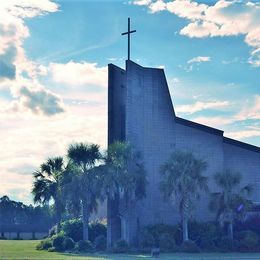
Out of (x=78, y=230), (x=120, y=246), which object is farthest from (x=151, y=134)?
(x=120, y=246)

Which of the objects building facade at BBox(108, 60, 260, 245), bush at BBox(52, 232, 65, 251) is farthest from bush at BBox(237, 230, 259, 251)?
bush at BBox(52, 232, 65, 251)

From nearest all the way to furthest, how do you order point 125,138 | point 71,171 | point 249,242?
point 249,242, point 71,171, point 125,138

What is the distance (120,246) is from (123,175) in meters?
7.16

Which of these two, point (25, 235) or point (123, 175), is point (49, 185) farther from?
point (25, 235)

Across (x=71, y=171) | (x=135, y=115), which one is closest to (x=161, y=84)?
(x=135, y=115)

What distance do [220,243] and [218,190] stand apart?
1242 cm

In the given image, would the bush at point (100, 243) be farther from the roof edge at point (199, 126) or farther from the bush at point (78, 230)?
the roof edge at point (199, 126)

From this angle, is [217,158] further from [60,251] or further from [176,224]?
[60,251]

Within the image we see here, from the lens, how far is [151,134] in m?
63.7

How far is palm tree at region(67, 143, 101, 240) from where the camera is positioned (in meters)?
56.1

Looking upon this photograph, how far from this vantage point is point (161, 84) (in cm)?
6438

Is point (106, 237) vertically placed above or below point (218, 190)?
below

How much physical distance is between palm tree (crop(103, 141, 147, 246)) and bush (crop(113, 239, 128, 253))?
11.2ft

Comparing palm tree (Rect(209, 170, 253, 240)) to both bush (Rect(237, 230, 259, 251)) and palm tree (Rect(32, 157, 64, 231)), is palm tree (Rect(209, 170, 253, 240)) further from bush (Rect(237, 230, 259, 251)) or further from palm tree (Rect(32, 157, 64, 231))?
palm tree (Rect(32, 157, 64, 231))
